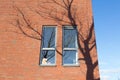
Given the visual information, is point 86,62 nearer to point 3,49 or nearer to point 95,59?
point 95,59

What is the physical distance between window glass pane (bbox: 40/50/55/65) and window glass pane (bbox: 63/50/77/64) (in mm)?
Answer: 595

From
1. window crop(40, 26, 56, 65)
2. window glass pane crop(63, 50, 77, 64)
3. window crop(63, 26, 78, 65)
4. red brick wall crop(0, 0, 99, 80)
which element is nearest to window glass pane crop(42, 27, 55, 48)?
window crop(40, 26, 56, 65)

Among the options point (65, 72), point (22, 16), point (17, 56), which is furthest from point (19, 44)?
point (65, 72)

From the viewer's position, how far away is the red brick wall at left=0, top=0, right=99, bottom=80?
9156mm

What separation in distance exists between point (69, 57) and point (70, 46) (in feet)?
1.97

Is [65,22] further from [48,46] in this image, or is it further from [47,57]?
[47,57]

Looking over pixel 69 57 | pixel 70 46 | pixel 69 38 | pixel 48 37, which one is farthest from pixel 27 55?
pixel 69 38

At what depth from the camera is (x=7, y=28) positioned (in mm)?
10180

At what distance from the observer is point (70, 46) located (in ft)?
32.5

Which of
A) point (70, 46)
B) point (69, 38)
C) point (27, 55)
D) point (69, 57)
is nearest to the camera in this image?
point (27, 55)

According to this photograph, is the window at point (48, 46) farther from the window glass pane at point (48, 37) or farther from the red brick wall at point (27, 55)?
the red brick wall at point (27, 55)

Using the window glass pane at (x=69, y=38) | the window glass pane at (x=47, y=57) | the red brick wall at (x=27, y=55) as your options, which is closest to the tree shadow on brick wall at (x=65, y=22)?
the red brick wall at (x=27, y=55)

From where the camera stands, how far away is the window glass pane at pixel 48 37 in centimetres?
994

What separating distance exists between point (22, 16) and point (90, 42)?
3.88 meters
